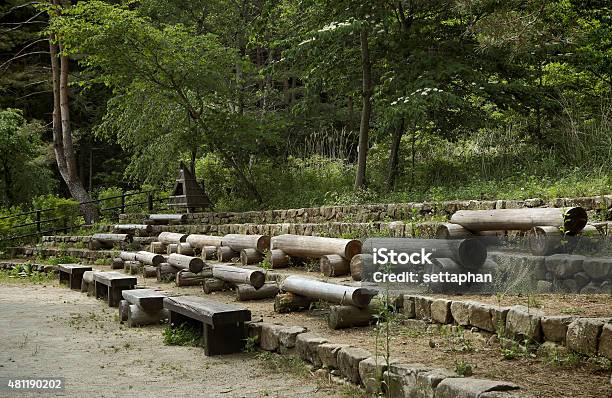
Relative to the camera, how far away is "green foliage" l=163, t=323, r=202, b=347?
6.35 m

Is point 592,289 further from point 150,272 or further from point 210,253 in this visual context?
point 150,272

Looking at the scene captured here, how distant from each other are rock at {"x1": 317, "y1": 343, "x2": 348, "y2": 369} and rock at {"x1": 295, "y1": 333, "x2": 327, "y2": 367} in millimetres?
59

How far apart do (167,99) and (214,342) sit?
9621 millimetres

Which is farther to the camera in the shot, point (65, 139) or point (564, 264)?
point (65, 139)

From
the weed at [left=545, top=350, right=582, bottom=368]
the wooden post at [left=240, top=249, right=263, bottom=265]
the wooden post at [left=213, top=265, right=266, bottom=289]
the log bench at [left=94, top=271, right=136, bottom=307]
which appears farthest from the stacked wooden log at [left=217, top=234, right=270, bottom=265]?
the weed at [left=545, top=350, right=582, bottom=368]

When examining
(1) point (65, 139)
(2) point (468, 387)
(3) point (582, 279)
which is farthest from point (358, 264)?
(1) point (65, 139)

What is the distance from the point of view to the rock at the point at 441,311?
5.03 metres

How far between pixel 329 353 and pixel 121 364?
2.08 meters

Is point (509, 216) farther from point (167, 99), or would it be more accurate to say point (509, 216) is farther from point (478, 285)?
point (167, 99)

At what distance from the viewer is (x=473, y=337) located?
466cm

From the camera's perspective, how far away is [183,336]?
6.44 metres

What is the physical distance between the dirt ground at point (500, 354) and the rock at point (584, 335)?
0.10m

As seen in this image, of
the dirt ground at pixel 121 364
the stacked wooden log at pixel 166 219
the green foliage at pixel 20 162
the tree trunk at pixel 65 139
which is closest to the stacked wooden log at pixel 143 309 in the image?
the dirt ground at pixel 121 364

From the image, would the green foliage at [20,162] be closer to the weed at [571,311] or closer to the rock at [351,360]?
the rock at [351,360]
